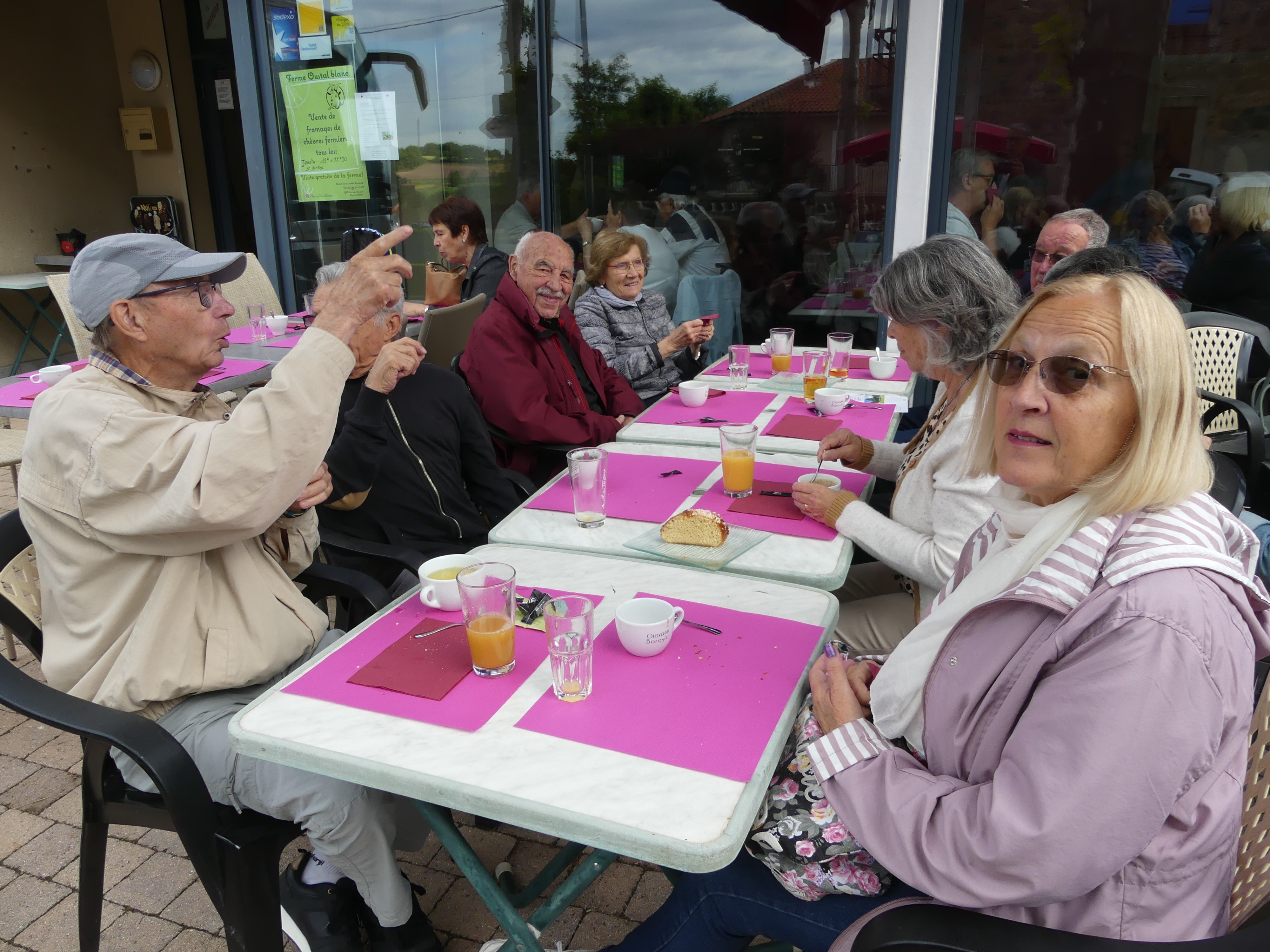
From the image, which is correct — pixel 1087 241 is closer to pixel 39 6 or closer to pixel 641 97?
pixel 641 97

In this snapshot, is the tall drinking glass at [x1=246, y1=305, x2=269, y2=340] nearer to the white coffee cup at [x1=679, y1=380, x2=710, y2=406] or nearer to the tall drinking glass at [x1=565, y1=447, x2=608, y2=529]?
the white coffee cup at [x1=679, y1=380, x2=710, y2=406]

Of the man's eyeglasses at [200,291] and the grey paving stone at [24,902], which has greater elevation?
the man's eyeglasses at [200,291]

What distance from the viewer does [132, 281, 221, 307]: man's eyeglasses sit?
172 centimetres

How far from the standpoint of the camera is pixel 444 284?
17.9 feet

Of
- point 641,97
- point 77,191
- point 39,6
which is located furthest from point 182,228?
point 641,97

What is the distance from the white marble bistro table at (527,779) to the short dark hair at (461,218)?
416 cm

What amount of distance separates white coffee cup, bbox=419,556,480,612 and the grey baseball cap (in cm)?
76

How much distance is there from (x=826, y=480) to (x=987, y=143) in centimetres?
355

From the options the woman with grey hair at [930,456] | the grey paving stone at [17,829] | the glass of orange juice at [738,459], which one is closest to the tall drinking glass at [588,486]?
the glass of orange juice at [738,459]

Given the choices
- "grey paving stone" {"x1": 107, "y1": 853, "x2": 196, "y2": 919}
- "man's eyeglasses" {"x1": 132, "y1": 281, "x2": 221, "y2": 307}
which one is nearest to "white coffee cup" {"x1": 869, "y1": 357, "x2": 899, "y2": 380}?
"man's eyeglasses" {"x1": 132, "y1": 281, "x2": 221, "y2": 307}

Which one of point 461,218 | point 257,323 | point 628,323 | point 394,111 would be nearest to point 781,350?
point 628,323

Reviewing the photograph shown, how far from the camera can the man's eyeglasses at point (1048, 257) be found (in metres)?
3.64

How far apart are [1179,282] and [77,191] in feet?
29.6

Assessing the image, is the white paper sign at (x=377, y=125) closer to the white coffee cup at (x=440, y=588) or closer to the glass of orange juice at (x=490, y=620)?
the white coffee cup at (x=440, y=588)
